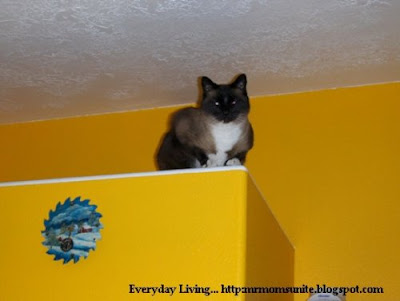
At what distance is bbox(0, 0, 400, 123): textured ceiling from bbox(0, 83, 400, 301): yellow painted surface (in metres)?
0.08

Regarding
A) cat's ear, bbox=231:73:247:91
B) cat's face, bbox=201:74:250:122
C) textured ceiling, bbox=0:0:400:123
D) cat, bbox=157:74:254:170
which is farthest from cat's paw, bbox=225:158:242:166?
textured ceiling, bbox=0:0:400:123

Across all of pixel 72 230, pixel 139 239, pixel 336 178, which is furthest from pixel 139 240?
pixel 336 178

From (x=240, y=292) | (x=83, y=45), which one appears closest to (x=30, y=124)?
(x=83, y=45)

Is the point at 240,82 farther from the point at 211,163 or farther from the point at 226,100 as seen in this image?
the point at 211,163

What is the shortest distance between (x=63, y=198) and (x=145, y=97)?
0.80 metres

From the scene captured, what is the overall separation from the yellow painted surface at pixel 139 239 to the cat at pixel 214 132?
39 centimetres

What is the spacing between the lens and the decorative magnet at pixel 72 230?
5.42ft

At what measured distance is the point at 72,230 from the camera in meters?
1.67

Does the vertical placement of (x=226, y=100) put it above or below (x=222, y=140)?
above

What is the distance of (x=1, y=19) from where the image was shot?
1.92 metres

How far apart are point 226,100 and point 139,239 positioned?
0.63m

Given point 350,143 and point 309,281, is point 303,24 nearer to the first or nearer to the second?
point 350,143

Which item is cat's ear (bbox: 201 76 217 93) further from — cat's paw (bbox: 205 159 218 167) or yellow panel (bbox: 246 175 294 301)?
yellow panel (bbox: 246 175 294 301)

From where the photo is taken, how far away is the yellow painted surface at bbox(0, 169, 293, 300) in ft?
5.02
